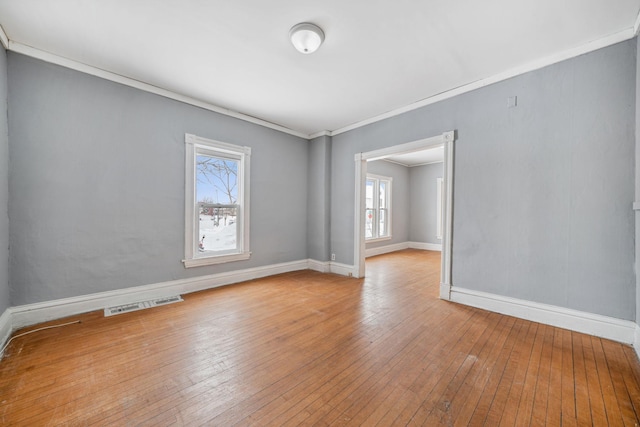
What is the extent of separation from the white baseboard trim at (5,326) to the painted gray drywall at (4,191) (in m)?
0.05

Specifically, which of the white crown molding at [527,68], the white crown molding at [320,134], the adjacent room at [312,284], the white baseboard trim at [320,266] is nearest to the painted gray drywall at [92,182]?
the adjacent room at [312,284]

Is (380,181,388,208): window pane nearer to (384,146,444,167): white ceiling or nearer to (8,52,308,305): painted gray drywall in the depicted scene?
(384,146,444,167): white ceiling

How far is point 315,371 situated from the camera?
6.20 ft

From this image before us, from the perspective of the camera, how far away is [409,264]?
5.80 m

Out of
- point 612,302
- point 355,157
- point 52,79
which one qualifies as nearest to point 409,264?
point 355,157

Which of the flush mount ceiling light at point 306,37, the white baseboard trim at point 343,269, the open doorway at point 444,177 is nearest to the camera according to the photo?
the flush mount ceiling light at point 306,37

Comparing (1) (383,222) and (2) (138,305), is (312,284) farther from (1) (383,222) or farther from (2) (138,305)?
(1) (383,222)

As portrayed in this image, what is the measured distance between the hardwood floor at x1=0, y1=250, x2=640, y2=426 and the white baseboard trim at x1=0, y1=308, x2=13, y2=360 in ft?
0.43

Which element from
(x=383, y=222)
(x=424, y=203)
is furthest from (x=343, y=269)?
(x=424, y=203)

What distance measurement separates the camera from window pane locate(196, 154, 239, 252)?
3.87m

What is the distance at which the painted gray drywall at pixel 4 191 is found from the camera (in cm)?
233

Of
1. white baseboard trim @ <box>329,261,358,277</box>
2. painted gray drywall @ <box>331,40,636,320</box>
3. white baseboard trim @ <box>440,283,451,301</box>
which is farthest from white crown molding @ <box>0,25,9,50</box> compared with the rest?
white baseboard trim @ <box>440,283,451,301</box>

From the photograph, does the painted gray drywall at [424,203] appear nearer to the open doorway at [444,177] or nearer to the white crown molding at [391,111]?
the open doorway at [444,177]

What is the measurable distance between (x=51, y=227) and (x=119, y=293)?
1006mm
